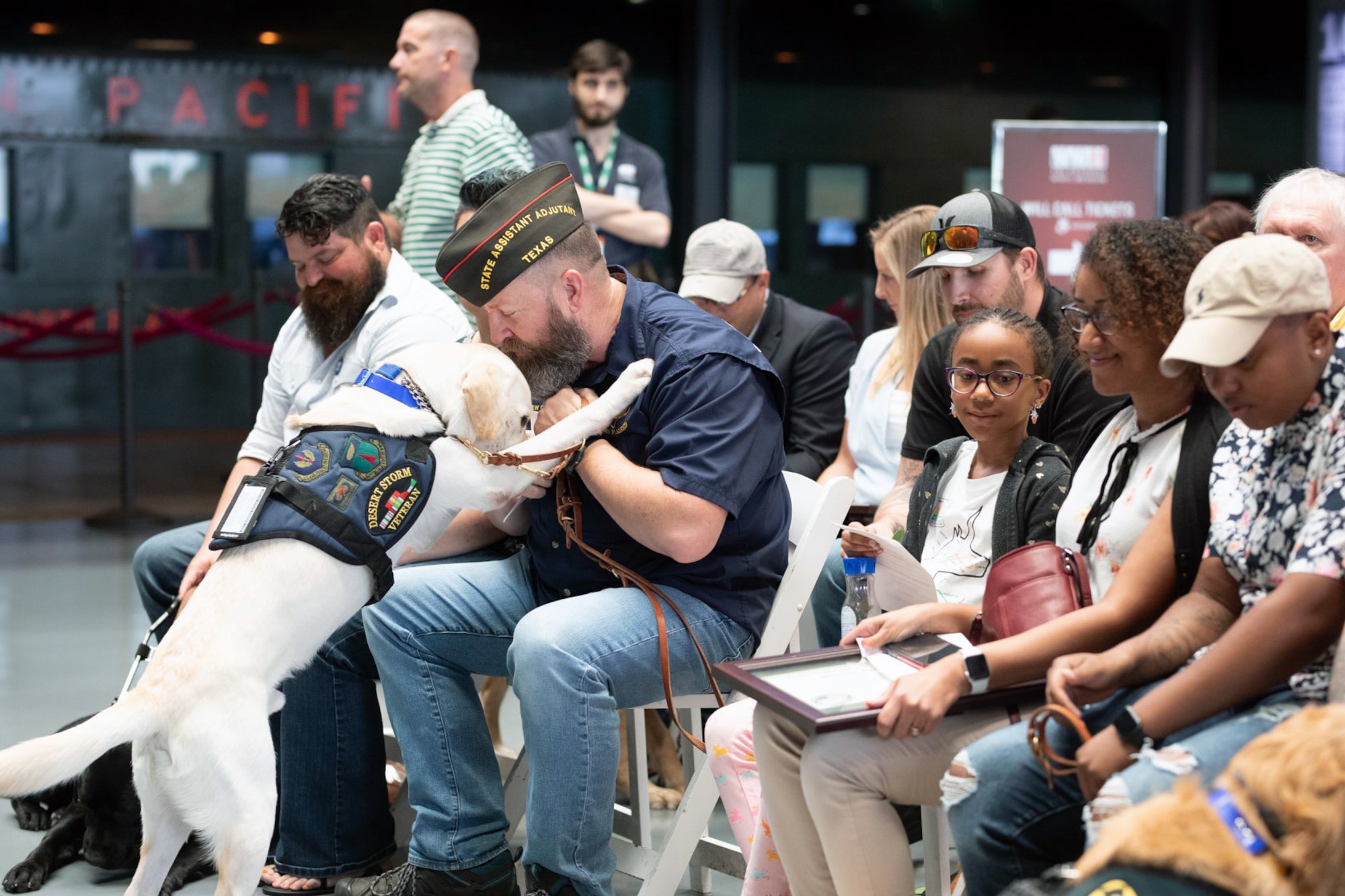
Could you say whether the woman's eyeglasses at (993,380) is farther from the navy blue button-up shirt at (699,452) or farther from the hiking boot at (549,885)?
the hiking boot at (549,885)

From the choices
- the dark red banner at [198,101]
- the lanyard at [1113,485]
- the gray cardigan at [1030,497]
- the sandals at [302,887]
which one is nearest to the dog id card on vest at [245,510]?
the sandals at [302,887]

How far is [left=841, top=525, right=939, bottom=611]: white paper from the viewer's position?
2375mm

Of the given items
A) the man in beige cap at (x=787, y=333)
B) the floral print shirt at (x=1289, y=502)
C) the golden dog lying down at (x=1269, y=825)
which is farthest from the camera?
the man in beige cap at (x=787, y=333)

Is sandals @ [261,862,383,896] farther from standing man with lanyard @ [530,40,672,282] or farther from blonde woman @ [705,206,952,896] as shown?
standing man with lanyard @ [530,40,672,282]

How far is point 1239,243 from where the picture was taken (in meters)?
1.79

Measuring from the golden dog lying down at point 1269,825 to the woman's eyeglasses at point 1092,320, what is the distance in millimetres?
879

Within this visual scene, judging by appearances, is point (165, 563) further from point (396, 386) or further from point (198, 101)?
point (198, 101)

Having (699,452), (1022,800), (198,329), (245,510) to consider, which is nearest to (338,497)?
(245,510)

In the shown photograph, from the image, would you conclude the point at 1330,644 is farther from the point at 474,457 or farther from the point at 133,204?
the point at 133,204

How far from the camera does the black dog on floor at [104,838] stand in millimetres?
3031

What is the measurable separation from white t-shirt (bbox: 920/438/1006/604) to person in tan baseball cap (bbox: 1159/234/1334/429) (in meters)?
0.76

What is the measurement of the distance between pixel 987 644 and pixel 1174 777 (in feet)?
1.18

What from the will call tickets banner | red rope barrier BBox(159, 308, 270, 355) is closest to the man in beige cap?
the will call tickets banner

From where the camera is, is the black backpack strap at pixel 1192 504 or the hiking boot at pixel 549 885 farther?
the hiking boot at pixel 549 885
